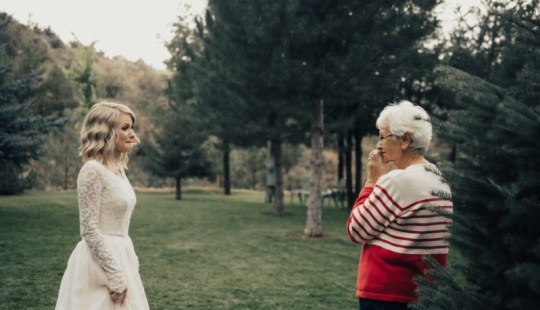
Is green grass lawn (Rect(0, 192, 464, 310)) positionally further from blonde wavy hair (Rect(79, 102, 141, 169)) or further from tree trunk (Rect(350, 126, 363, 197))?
tree trunk (Rect(350, 126, 363, 197))

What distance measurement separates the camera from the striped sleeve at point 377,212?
2.19 m

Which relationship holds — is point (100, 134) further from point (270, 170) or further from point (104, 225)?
point (270, 170)

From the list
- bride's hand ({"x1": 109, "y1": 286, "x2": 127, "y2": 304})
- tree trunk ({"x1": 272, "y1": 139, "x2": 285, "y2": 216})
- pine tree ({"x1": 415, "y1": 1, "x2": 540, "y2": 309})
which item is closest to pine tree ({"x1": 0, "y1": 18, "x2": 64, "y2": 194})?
tree trunk ({"x1": 272, "y1": 139, "x2": 285, "y2": 216})

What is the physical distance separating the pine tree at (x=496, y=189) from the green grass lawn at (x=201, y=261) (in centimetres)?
444

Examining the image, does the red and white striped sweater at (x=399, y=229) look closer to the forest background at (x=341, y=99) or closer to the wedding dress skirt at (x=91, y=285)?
the forest background at (x=341, y=99)

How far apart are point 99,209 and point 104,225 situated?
0.37ft

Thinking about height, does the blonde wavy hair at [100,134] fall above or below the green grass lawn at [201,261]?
above

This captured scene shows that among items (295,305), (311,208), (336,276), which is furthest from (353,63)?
(295,305)

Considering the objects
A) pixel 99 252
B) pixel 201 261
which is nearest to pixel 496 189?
pixel 99 252

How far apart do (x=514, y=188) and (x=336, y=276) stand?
6.53 metres

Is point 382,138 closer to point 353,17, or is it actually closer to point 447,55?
point 353,17

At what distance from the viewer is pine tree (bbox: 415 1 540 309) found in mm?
1331

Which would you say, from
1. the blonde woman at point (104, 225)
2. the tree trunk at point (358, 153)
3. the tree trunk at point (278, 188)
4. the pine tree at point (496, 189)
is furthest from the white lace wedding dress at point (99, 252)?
the tree trunk at point (358, 153)

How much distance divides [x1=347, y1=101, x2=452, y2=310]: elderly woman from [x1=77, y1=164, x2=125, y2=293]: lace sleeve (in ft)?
4.57
